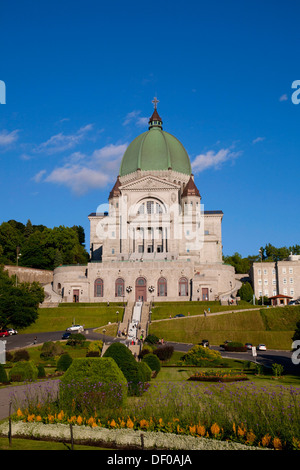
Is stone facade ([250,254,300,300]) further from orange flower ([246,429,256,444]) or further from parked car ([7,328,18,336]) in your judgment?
orange flower ([246,429,256,444])

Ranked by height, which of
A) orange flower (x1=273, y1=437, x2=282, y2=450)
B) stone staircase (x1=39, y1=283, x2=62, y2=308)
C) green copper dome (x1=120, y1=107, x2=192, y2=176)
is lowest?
orange flower (x1=273, y1=437, x2=282, y2=450)

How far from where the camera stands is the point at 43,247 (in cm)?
10606

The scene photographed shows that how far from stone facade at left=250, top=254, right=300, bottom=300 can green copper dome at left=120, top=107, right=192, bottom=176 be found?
27.6m

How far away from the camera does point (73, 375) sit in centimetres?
1889

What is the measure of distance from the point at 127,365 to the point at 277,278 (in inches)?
2662

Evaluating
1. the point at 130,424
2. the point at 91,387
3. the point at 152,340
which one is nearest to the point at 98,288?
the point at 152,340

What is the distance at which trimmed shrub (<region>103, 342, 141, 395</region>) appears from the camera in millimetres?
22844

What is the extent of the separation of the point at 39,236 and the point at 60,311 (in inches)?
1733

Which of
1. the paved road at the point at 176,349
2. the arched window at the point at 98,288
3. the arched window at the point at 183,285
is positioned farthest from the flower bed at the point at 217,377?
the arched window at the point at 98,288

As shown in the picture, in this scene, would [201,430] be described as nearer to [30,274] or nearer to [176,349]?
[176,349]

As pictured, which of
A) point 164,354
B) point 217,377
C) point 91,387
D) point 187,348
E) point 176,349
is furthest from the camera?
point 187,348

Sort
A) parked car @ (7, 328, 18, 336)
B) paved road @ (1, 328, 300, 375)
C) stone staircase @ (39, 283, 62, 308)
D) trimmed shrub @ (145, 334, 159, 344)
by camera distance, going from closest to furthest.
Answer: paved road @ (1, 328, 300, 375) < trimmed shrub @ (145, 334, 159, 344) < parked car @ (7, 328, 18, 336) < stone staircase @ (39, 283, 62, 308)

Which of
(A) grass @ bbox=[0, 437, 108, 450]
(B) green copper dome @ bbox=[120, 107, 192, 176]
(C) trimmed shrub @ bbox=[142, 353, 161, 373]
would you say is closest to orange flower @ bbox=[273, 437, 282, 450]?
(A) grass @ bbox=[0, 437, 108, 450]

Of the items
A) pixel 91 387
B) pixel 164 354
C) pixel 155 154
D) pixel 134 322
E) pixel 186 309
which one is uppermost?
pixel 155 154
